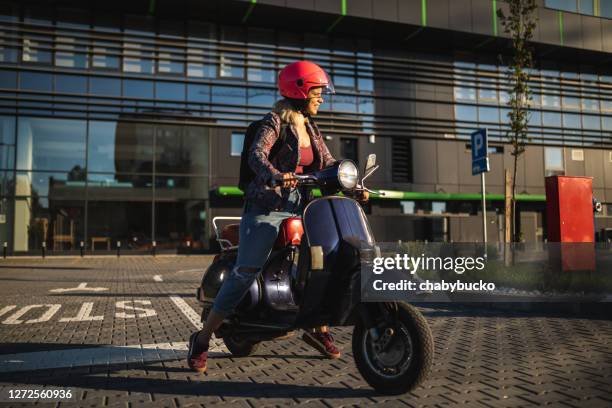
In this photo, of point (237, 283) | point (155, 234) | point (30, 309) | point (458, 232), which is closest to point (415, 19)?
point (458, 232)

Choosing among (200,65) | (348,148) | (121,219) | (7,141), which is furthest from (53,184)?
(348,148)

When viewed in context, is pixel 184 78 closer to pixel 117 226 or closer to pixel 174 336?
pixel 117 226

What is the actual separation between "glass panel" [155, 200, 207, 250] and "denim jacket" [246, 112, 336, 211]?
1939 cm

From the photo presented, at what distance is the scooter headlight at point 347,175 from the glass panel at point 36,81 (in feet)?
69.9

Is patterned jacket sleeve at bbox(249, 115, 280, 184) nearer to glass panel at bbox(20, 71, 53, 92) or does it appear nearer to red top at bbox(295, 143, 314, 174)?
red top at bbox(295, 143, 314, 174)

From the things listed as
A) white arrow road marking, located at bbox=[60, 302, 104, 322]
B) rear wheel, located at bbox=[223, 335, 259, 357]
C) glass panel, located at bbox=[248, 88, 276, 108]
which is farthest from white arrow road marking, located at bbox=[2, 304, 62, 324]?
glass panel, located at bbox=[248, 88, 276, 108]

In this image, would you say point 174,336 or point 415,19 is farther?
point 415,19

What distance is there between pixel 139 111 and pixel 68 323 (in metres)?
17.5

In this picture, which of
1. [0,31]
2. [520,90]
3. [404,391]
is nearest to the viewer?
[404,391]

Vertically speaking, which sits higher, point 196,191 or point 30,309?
point 196,191

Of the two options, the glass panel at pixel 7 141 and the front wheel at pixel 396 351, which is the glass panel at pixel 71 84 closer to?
the glass panel at pixel 7 141

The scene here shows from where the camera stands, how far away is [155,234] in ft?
71.7

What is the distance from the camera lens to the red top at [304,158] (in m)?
3.51

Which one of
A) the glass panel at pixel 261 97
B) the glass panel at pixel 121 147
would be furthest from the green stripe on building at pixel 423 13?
the glass panel at pixel 121 147
